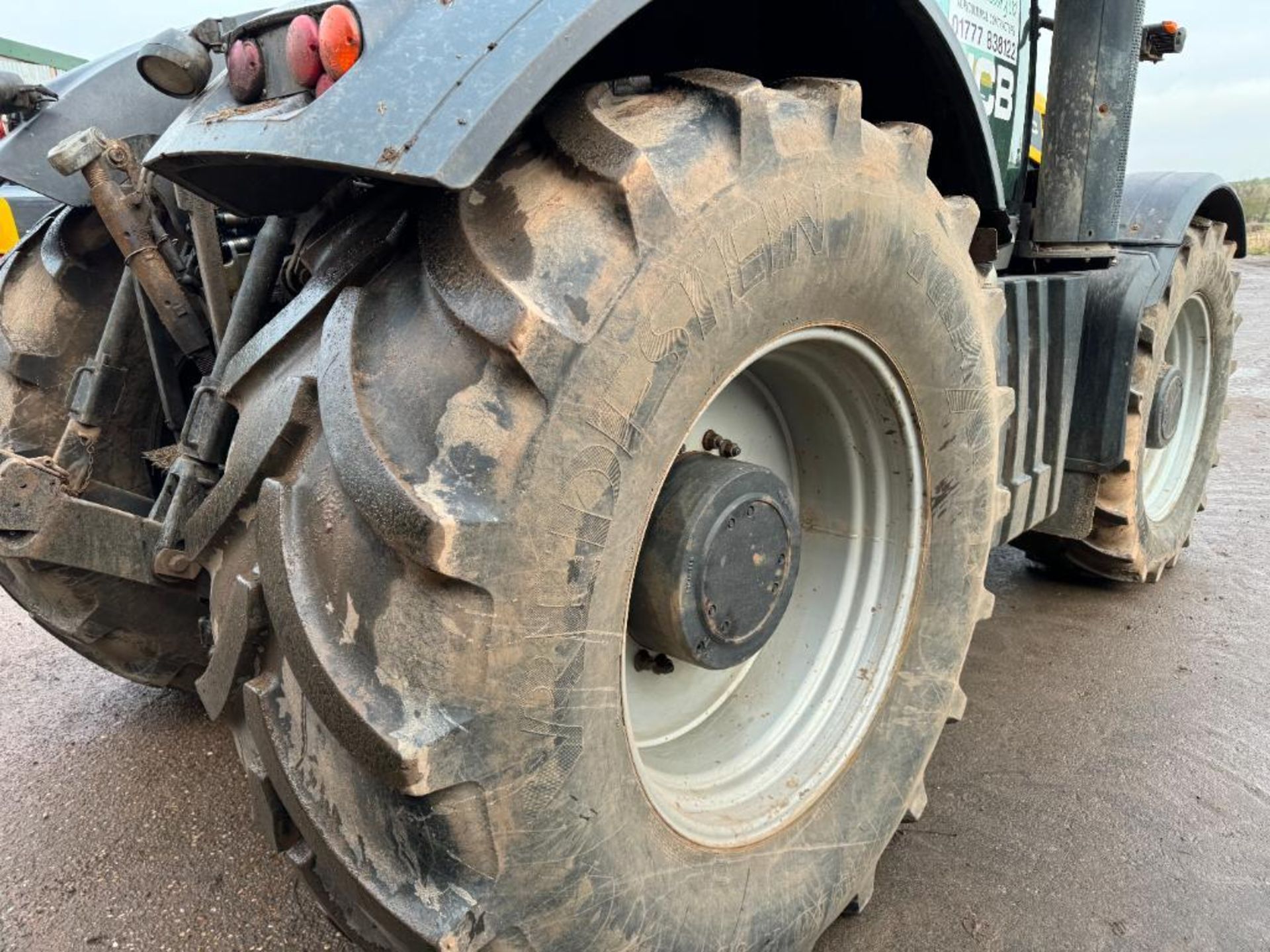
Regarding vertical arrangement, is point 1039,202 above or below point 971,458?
above

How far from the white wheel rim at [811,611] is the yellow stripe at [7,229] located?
2.03 meters

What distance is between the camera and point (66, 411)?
2184 mm

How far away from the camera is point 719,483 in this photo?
1.46 meters

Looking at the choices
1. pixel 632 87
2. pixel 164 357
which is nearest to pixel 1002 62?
pixel 632 87

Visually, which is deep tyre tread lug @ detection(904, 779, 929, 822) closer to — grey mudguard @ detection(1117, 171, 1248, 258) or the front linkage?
the front linkage

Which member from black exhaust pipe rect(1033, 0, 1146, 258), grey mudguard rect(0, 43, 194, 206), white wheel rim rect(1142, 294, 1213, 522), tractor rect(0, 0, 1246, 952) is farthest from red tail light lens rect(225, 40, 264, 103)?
white wheel rim rect(1142, 294, 1213, 522)

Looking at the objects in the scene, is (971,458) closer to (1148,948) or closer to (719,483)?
(719,483)

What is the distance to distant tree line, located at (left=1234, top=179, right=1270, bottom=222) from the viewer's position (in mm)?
25281

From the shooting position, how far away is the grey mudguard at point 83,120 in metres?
1.94

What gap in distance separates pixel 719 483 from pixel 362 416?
587mm

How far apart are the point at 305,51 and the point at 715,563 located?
0.87 meters

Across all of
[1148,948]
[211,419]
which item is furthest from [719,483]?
[1148,948]

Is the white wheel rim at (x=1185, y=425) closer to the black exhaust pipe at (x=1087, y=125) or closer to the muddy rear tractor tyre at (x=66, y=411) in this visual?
the black exhaust pipe at (x=1087, y=125)

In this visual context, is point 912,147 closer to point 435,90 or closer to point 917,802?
point 435,90
